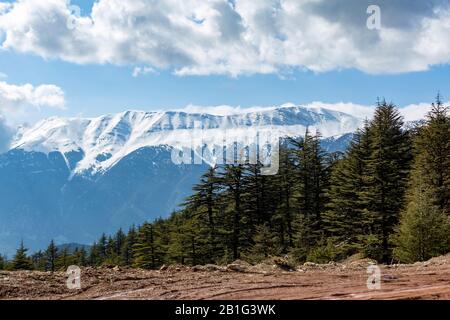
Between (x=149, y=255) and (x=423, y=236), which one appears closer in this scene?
(x=423, y=236)

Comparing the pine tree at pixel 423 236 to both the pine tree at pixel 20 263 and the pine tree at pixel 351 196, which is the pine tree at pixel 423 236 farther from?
the pine tree at pixel 20 263

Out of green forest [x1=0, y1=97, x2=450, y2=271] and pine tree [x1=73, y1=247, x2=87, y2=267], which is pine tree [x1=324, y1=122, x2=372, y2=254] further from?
pine tree [x1=73, y1=247, x2=87, y2=267]

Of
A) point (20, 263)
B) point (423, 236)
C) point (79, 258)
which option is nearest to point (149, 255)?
point (20, 263)

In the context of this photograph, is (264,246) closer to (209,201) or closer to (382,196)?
(209,201)

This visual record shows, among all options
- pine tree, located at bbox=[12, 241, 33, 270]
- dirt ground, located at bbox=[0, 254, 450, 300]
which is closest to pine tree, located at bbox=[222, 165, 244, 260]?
pine tree, located at bbox=[12, 241, 33, 270]

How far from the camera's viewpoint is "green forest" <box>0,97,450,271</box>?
34.5 meters

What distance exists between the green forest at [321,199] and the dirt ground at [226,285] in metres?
14.7

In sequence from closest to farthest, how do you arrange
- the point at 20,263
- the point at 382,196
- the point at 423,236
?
the point at 423,236 < the point at 382,196 < the point at 20,263

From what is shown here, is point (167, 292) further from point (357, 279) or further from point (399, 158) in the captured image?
point (399, 158)

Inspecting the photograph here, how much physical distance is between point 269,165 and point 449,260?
40337mm

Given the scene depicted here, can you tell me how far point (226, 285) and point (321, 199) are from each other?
42.7 meters

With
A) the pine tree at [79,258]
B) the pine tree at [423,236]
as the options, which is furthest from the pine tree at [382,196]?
the pine tree at [79,258]

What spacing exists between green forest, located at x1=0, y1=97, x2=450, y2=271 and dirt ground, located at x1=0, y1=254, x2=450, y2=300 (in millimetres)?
14692

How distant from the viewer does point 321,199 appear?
51906mm
